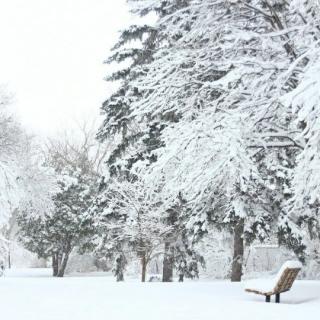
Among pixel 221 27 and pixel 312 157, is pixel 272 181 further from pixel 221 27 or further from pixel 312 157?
pixel 312 157

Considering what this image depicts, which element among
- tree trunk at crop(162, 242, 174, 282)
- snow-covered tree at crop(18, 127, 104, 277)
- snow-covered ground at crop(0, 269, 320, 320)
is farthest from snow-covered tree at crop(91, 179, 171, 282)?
snow-covered tree at crop(18, 127, 104, 277)

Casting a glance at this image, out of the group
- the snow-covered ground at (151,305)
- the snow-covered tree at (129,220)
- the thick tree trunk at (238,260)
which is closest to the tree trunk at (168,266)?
the snow-covered tree at (129,220)

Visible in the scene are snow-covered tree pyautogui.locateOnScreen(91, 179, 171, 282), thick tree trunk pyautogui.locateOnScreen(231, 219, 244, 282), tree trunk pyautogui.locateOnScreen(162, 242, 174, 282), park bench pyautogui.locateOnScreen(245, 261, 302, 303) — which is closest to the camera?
park bench pyautogui.locateOnScreen(245, 261, 302, 303)

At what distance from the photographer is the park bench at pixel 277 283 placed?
10164mm

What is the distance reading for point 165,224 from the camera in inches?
838

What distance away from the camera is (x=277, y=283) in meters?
10.1

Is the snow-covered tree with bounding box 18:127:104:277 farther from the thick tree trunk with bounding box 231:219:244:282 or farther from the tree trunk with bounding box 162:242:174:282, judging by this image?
the thick tree trunk with bounding box 231:219:244:282

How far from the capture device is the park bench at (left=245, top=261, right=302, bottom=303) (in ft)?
33.3

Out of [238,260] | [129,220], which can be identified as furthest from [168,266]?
[238,260]

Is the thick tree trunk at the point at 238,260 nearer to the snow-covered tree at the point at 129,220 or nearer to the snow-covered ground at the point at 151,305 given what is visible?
the snow-covered tree at the point at 129,220

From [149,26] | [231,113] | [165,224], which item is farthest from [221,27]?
[165,224]

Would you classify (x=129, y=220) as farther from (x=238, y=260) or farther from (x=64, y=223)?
(x=64, y=223)

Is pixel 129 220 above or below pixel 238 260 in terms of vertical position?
above

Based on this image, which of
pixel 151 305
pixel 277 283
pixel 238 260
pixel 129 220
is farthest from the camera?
pixel 129 220
